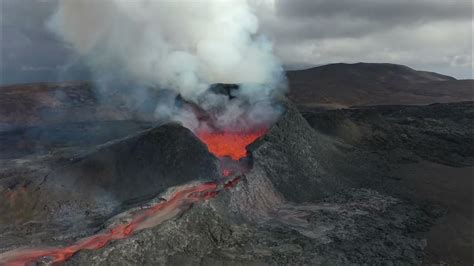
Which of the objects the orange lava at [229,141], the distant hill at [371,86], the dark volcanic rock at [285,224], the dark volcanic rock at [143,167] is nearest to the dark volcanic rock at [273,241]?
the dark volcanic rock at [285,224]

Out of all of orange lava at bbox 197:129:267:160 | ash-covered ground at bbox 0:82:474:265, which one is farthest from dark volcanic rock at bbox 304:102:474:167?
orange lava at bbox 197:129:267:160

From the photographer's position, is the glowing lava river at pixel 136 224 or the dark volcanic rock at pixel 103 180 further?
the dark volcanic rock at pixel 103 180

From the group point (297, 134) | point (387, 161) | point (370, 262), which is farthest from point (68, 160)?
point (387, 161)

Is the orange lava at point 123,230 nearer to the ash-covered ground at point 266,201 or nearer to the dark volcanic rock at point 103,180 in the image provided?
the ash-covered ground at point 266,201

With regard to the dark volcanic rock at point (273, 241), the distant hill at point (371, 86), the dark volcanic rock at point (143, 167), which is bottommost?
the dark volcanic rock at point (273, 241)

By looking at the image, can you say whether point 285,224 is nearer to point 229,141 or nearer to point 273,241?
point 273,241

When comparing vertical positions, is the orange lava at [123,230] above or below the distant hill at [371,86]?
below

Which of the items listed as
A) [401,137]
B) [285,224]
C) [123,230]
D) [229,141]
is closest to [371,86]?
[401,137]
